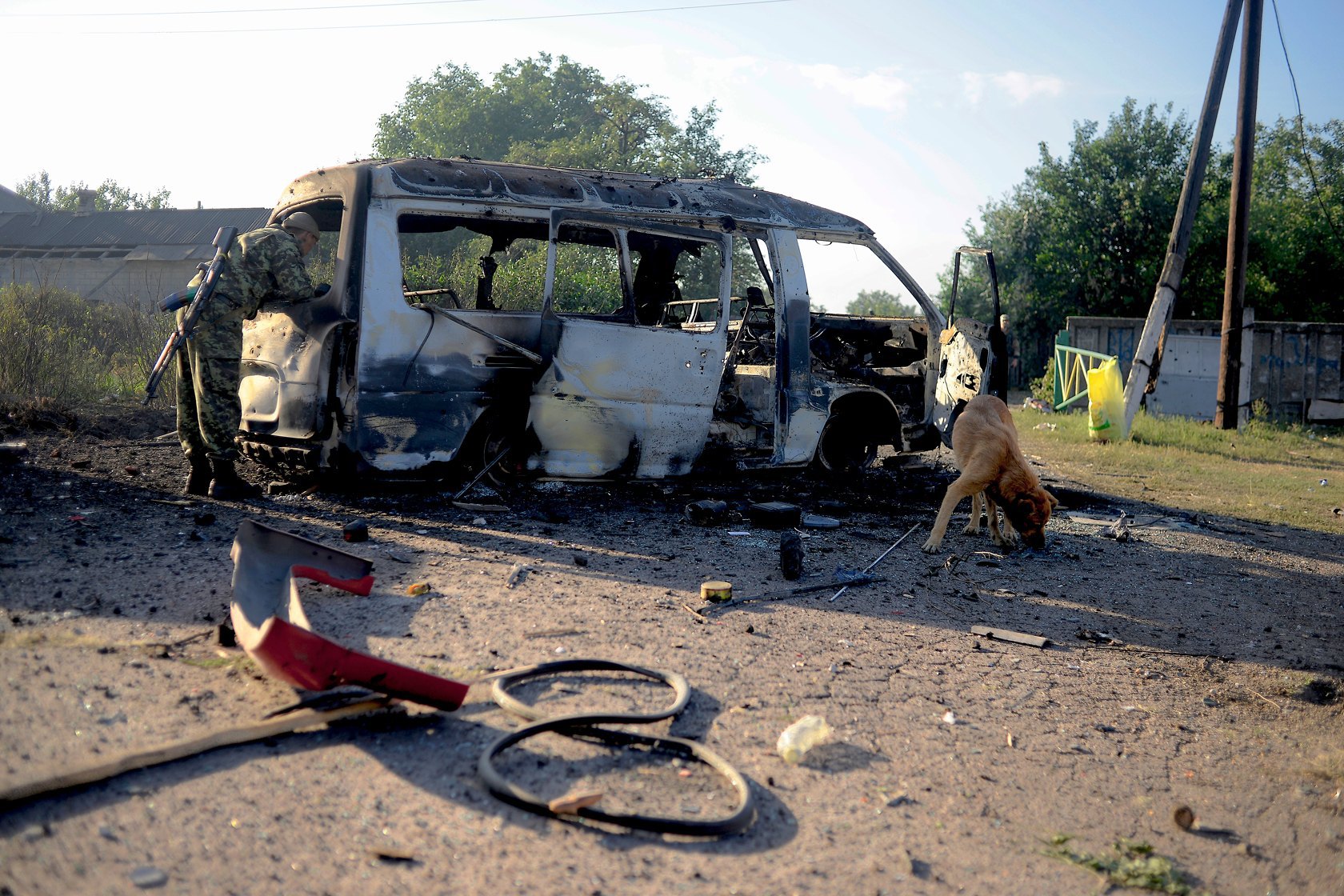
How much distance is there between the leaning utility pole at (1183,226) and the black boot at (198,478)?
11.5 m

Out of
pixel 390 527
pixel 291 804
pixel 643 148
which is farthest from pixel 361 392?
pixel 643 148

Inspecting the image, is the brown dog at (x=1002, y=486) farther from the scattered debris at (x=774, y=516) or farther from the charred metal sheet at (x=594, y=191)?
the charred metal sheet at (x=594, y=191)

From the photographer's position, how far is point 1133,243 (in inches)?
971

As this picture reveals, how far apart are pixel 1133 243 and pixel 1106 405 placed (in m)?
14.1

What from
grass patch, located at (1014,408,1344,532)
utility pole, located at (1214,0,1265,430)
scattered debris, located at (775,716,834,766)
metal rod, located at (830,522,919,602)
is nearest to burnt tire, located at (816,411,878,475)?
metal rod, located at (830,522,919,602)

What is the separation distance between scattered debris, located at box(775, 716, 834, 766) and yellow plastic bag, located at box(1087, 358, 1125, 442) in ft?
36.9

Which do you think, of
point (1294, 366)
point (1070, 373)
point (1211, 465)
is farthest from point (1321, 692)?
point (1294, 366)

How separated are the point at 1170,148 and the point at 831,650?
2668 centimetres

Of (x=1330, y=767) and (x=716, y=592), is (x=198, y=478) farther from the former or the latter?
(x=1330, y=767)

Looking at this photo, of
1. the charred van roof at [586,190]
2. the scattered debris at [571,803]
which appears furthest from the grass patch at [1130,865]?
the charred van roof at [586,190]

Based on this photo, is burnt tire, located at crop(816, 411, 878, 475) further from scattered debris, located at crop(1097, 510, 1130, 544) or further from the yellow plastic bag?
the yellow plastic bag

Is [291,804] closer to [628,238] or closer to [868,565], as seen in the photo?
[868,565]

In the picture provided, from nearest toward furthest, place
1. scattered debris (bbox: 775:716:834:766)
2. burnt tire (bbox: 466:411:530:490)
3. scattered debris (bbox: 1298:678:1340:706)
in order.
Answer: scattered debris (bbox: 775:716:834:766) < scattered debris (bbox: 1298:678:1340:706) < burnt tire (bbox: 466:411:530:490)

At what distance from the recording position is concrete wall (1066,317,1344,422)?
16969mm
